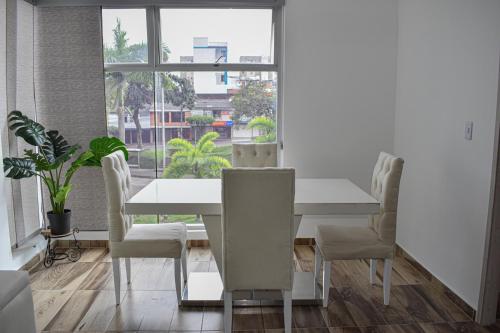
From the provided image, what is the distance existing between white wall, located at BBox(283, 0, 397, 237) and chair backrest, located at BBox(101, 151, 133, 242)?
174cm

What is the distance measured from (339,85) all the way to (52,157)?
8.51 ft

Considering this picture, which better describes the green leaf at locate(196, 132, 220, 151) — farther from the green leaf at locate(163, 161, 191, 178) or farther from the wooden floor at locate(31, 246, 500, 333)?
the wooden floor at locate(31, 246, 500, 333)

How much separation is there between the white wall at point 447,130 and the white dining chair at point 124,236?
1.89m

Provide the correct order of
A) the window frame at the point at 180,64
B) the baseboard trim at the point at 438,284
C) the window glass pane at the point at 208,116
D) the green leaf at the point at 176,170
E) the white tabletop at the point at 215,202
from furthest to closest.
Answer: the green leaf at the point at 176,170 → the window glass pane at the point at 208,116 → the window frame at the point at 180,64 → the baseboard trim at the point at 438,284 → the white tabletop at the point at 215,202

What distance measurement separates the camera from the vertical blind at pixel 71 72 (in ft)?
13.3

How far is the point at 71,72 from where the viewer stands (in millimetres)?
4121

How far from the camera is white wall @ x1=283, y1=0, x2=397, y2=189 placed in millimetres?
4133

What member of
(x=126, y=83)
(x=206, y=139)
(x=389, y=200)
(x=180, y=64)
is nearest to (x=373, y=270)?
(x=389, y=200)

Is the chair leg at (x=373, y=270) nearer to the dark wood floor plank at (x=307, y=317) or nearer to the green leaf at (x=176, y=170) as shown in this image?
the dark wood floor plank at (x=307, y=317)

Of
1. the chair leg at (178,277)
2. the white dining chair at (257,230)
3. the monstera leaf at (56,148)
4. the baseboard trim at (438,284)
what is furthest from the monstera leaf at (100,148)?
the baseboard trim at (438,284)

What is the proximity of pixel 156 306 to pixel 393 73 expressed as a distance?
114 inches

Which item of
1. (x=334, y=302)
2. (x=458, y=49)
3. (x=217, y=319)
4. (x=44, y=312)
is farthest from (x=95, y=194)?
(x=458, y=49)

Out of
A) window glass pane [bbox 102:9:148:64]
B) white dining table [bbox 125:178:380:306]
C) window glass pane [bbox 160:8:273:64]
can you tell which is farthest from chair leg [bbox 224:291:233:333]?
window glass pane [bbox 102:9:148:64]

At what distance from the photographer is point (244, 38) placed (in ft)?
14.0
